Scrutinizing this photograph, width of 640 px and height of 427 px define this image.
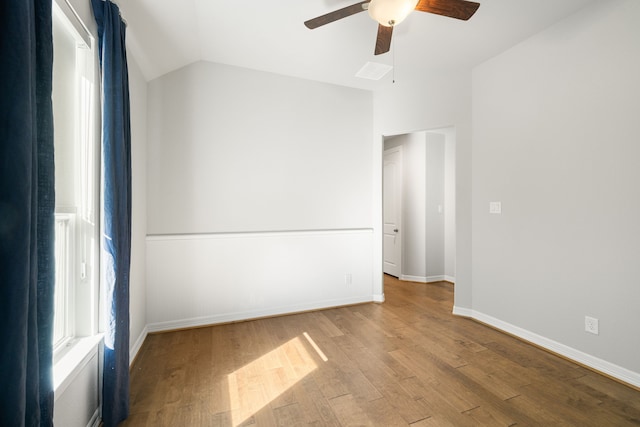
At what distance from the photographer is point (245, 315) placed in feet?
10.9

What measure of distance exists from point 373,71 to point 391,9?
1.66m

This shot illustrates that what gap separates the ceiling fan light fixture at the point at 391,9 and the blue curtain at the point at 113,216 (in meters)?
1.59

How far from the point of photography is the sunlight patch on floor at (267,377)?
190 centimetres

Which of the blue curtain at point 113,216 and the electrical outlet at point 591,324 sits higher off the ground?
the blue curtain at point 113,216

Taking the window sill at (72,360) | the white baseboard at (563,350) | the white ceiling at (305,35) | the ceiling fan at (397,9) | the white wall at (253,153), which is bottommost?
the white baseboard at (563,350)

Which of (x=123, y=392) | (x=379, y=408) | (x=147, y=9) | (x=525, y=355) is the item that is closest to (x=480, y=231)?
(x=525, y=355)

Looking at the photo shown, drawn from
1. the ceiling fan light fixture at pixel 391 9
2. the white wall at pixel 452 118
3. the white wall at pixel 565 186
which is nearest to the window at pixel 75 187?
the ceiling fan light fixture at pixel 391 9

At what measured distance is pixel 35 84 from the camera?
97 centimetres

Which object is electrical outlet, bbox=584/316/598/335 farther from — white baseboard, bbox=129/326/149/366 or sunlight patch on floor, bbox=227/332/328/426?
white baseboard, bbox=129/326/149/366

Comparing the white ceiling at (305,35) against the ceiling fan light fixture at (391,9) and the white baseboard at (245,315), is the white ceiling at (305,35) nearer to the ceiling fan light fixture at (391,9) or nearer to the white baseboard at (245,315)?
the ceiling fan light fixture at (391,9)

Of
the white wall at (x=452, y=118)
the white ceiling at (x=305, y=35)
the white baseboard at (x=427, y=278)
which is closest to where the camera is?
the white ceiling at (x=305, y=35)

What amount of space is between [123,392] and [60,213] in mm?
1103

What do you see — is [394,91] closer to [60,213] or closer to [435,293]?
[435,293]

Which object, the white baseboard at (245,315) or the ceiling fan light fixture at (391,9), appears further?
the white baseboard at (245,315)
